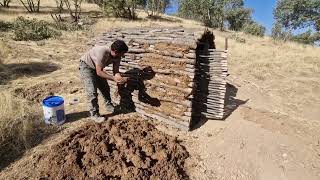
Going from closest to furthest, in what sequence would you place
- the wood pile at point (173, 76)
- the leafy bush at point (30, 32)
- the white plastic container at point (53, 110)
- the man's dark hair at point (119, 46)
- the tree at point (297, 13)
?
Answer: the man's dark hair at point (119, 46)
the white plastic container at point (53, 110)
the wood pile at point (173, 76)
the leafy bush at point (30, 32)
the tree at point (297, 13)

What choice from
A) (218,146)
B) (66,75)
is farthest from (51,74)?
(218,146)

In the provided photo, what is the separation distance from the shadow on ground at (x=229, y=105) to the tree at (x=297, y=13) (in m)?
24.0

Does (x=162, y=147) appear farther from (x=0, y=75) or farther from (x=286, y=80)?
(x=286, y=80)

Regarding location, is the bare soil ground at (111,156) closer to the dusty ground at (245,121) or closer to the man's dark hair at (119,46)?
the dusty ground at (245,121)

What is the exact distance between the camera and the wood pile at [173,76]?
16.2 feet

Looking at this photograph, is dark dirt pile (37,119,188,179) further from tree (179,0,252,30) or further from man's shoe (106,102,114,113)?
tree (179,0,252,30)

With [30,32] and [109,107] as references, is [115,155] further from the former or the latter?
[30,32]

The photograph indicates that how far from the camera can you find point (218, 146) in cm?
471

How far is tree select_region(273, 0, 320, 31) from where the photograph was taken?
27578 millimetres

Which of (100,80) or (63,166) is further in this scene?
(100,80)

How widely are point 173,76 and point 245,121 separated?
70.6 inches

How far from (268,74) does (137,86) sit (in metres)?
6.19

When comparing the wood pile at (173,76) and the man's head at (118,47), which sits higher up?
the man's head at (118,47)

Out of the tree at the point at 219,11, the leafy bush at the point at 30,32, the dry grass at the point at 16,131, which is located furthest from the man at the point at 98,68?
the tree at the point at 219,11
